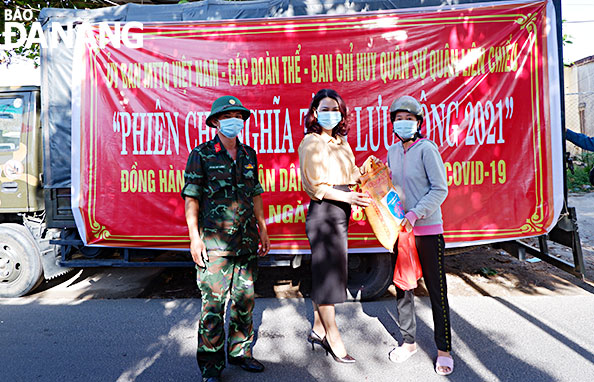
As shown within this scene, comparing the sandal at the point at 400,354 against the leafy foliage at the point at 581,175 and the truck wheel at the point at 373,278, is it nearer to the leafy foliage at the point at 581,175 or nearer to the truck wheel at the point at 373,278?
the truck wheel at the point at 373,278

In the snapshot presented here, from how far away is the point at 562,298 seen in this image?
3828 mm

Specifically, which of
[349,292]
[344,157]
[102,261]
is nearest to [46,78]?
[102,261]

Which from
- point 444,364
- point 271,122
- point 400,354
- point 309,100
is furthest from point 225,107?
point 444,364

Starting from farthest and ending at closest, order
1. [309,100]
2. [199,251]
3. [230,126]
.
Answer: [309,100] < [230,126] < [199,251]

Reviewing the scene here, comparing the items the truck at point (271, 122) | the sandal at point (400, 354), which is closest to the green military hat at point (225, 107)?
the truck at point (271, 122)

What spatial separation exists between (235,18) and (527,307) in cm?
382

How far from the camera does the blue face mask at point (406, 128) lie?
2.61 metres

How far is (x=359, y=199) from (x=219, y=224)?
864 mm

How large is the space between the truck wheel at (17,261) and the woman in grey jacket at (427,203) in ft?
12.4

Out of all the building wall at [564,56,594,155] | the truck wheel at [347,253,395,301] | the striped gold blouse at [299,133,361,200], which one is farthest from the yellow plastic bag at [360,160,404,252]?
the building wall at [564,56,594,155]

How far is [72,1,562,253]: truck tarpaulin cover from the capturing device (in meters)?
3.77

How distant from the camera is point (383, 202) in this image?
256 centimetres

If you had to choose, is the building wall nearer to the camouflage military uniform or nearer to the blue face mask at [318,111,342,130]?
the blue face mask at [318,111,342,130]

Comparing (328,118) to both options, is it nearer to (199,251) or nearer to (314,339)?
(199,251)
